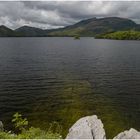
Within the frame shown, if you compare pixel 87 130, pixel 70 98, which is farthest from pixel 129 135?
pixel 70 98

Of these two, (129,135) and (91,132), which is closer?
(129,135)

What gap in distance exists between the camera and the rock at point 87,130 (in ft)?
66.8

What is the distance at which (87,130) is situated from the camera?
21.3 metres

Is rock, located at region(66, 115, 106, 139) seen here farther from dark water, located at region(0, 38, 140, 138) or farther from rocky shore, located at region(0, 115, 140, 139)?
dark water, located at region(0, 38, 140, 138)

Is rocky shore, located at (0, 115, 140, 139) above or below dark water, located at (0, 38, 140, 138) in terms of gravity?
above

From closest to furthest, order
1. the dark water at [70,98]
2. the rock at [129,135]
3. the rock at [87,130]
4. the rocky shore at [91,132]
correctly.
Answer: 1. the rock at [129,135]
2. the rocky shore at [91,132]
3. the rock at [87,130]
4. the dark water at [70,98]

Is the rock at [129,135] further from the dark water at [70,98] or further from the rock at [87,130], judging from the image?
the dark water at [70,98]

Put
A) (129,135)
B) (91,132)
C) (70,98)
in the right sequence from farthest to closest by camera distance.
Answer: (70,98) < (91,132) < (129,135)

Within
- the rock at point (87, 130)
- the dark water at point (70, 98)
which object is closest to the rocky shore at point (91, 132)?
the rock at point (87, 130)

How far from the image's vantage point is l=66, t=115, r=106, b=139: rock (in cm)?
2036

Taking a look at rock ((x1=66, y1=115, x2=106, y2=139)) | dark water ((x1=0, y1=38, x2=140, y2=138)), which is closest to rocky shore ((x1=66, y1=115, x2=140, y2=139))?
rock ((x1=66, y1=115, x2=106, y2=139))

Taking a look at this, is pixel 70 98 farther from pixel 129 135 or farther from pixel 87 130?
pixel 129 135

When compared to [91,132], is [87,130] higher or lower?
higher

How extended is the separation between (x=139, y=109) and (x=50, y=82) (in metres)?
28.8
